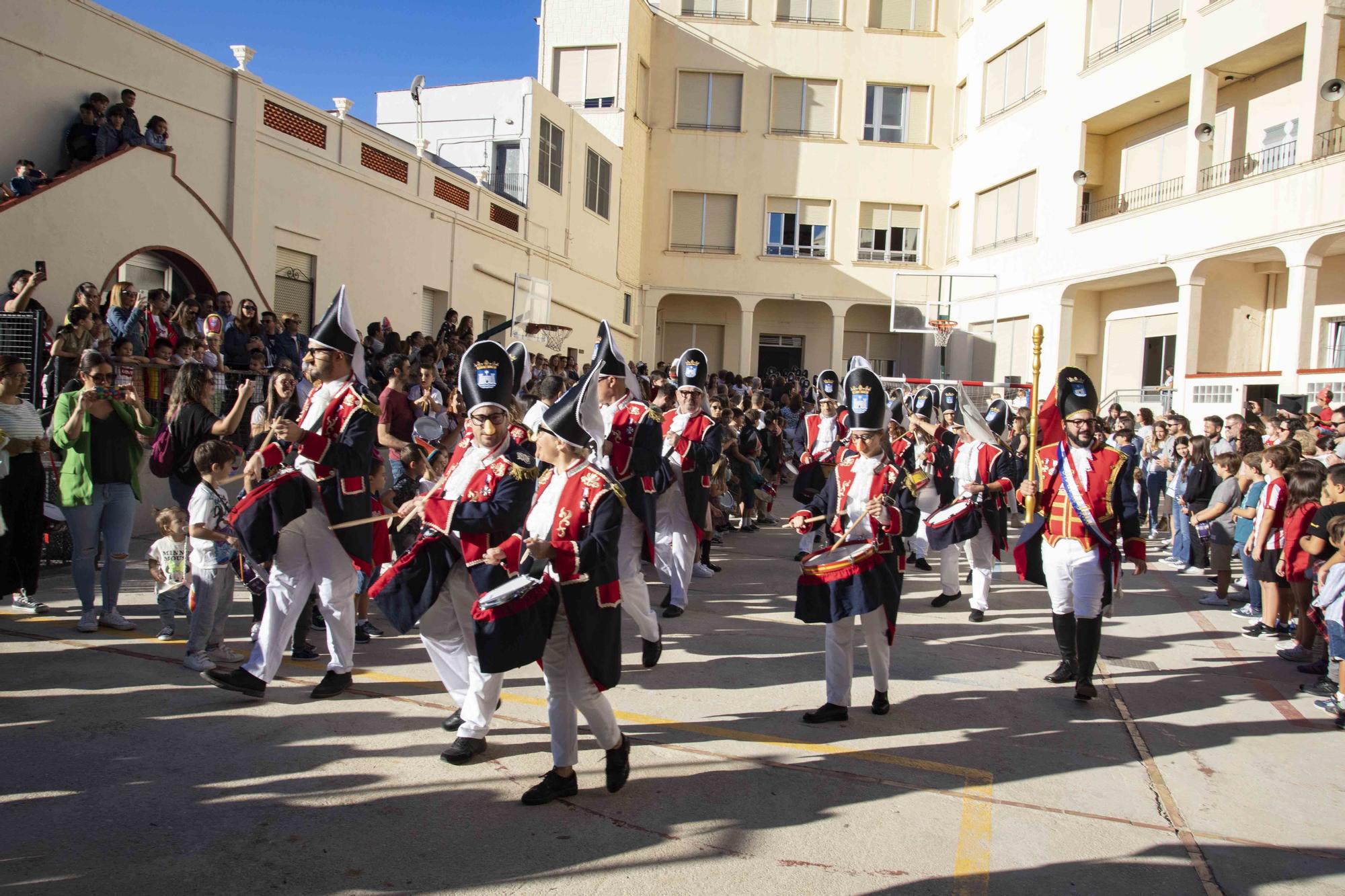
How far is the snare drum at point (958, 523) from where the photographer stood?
8562 mm

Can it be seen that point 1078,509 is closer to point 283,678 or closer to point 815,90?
point 283,678

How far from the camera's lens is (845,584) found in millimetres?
5379

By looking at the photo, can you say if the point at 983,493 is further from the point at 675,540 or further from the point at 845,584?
the point at 845,584

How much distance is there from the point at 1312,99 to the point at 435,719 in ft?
66.1

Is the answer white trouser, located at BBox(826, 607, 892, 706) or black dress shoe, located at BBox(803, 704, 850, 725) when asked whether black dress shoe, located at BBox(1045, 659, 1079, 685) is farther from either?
black dress shoe, located at BBox(803, 704, 850, 725)

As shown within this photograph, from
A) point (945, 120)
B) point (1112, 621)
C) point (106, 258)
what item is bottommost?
point (1112, 621)

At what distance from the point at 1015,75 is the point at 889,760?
27.7m

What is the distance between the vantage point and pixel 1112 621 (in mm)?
8828

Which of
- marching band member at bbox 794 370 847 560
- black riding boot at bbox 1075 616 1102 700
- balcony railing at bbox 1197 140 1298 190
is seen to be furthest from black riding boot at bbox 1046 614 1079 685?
balcony railing at bbox 1197 140 1298 190

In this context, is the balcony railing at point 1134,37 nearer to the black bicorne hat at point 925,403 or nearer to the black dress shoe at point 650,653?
the black bicorne hat at point 925,403

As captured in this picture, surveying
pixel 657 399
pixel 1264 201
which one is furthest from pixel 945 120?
pixel 657 399

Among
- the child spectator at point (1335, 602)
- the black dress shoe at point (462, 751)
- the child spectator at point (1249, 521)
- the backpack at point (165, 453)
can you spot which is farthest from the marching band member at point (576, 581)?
the child spectator at point (1249, 521)

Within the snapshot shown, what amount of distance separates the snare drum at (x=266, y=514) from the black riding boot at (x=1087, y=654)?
480 centimetres

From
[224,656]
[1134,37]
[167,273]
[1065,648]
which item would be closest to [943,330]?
[1134,37]
